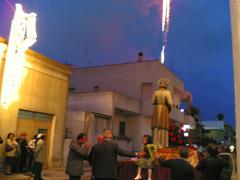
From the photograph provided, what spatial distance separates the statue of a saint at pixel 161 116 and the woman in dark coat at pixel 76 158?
14.5ft

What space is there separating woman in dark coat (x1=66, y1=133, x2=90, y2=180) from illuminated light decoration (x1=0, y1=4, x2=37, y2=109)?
7.76 metres

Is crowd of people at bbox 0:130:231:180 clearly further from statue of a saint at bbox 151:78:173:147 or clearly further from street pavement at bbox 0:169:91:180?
street pavement at bbox 0:169:91:180

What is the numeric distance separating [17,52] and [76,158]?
8.64 m

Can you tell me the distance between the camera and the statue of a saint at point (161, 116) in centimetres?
1199

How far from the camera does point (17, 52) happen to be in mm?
15141

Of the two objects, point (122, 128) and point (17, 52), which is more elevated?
point (17, 52)

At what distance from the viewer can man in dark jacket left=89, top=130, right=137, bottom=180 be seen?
23.2 ft

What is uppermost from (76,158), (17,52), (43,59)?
(43,59)

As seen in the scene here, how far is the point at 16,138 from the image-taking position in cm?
1528

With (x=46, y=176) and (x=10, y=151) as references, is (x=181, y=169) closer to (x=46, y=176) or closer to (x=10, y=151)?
(x=10, y=151)

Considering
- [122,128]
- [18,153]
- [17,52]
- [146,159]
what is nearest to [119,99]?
[122,128]

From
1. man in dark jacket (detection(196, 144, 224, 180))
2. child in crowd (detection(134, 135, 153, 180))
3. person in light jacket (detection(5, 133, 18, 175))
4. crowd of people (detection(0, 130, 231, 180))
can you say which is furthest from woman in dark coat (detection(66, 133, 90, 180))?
person in light jacket (detection(5, 133, 18, 175))

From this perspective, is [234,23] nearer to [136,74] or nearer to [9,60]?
[9,60]

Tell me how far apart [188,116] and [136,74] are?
42.6ft
